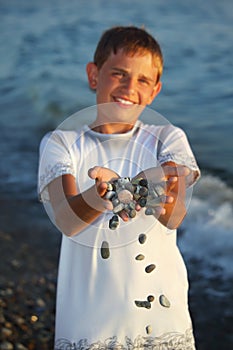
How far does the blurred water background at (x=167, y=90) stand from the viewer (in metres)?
3.61

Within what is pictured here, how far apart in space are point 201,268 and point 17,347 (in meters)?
1.16

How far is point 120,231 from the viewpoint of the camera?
5.37 feet

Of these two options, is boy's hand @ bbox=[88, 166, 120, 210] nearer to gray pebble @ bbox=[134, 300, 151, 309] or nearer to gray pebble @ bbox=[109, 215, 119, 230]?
gray pebble @ bbox=[109, 215, 119, 230]

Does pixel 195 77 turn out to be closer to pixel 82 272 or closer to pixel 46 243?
pixel 46 243

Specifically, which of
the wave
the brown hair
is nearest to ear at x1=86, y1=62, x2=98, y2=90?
the brown hair

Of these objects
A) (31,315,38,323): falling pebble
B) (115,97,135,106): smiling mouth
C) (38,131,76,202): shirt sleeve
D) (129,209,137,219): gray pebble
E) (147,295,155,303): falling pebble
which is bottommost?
(147,295,155,303): falling pebble

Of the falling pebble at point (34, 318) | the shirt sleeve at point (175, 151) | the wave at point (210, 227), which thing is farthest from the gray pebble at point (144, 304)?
the wave at point (210, 227)

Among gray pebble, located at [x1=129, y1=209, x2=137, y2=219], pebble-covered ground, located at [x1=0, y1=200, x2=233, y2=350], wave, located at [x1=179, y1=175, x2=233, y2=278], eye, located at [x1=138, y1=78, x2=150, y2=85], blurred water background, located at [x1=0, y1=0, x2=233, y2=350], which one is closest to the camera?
gray pebble, located at [x1=129, y1=209, x2=137, y2=219]

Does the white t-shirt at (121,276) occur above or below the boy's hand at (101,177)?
below

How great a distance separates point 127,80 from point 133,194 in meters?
0.36

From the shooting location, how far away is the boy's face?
1.71m

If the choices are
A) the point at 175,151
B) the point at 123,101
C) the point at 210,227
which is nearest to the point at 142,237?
the point at 175,151

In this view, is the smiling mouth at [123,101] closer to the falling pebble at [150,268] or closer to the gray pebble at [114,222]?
the gray pebble at [114,222]

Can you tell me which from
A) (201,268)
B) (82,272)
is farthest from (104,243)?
(201,268)
